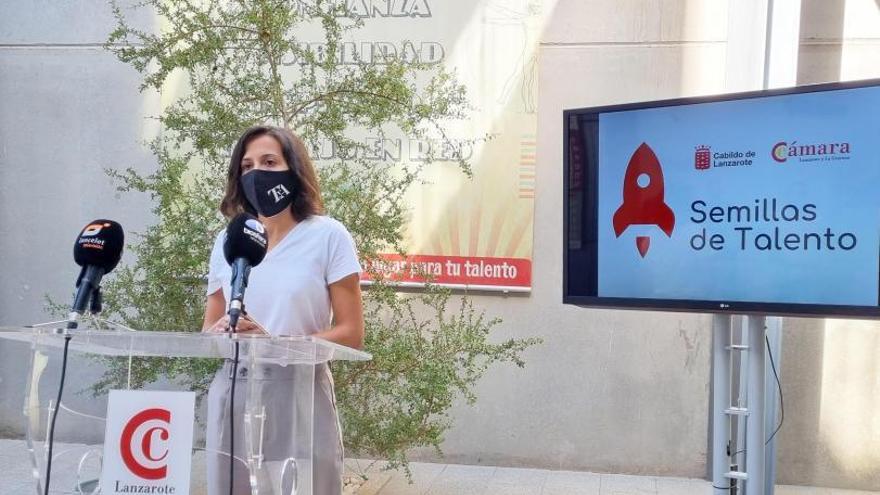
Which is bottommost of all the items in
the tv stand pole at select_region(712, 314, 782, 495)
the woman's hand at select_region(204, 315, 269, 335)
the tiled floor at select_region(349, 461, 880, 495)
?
the tiled floor at select_region(349, 461, 880, 495)

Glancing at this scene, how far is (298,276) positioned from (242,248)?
0.67m

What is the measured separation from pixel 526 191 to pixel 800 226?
3676 millimetres

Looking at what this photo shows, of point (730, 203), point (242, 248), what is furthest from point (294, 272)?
point (730, 203)

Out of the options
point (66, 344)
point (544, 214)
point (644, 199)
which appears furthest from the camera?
point (544, 214)

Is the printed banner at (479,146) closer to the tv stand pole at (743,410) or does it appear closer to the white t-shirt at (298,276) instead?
the tv stand pole at (743,410)

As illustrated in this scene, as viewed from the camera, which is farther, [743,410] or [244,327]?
[743,410]

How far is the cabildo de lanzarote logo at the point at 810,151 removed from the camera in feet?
11.1

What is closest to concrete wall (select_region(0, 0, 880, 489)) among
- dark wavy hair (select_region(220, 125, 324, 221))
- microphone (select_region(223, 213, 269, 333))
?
dark wavy hair (select_region(220, 125, 324, 221))

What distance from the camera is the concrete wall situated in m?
6.91

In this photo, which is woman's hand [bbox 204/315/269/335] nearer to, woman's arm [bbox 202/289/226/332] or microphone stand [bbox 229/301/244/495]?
microphone stand [bbox 229/301/244/495]

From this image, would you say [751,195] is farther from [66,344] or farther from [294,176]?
[66,344]

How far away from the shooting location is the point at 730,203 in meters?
3.66

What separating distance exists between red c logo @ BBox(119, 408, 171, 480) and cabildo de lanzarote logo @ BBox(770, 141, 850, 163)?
237 centimetres

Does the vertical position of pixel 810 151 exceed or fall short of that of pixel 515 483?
it exceeds it
